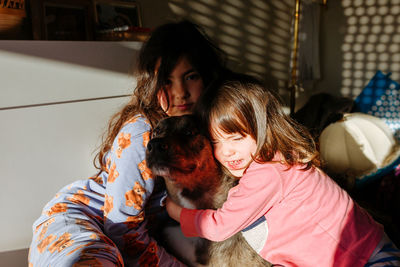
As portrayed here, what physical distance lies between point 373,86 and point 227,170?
1782 mm

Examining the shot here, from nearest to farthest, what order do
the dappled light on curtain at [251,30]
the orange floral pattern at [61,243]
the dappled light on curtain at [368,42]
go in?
1. the orange floral pattern at [61,243]
2. the dappled light on curtain at [251,30]
3. the dappled light on curtain at [368,42]

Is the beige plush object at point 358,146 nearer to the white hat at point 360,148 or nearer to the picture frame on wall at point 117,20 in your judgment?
the white hat at point 360,148

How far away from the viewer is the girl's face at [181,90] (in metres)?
1.14

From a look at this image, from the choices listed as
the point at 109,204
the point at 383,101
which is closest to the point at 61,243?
the point at 109,204

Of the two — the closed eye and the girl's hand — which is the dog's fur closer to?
the girl's hand

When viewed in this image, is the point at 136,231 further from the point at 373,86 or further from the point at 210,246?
the point at 373,86

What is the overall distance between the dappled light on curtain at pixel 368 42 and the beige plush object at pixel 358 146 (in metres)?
0.76

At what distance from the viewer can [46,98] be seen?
1256 millimetres

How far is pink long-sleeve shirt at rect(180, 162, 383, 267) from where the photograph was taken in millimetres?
921

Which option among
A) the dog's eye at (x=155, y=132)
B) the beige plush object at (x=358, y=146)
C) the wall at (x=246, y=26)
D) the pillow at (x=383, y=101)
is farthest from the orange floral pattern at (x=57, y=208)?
the pillow at (x=383, y=101)

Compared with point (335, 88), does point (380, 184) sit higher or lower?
lower

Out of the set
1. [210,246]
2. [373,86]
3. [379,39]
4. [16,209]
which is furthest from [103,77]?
[379,39]

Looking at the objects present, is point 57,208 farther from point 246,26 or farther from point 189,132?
point 246,26

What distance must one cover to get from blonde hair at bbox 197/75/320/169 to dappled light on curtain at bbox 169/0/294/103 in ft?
3.56
